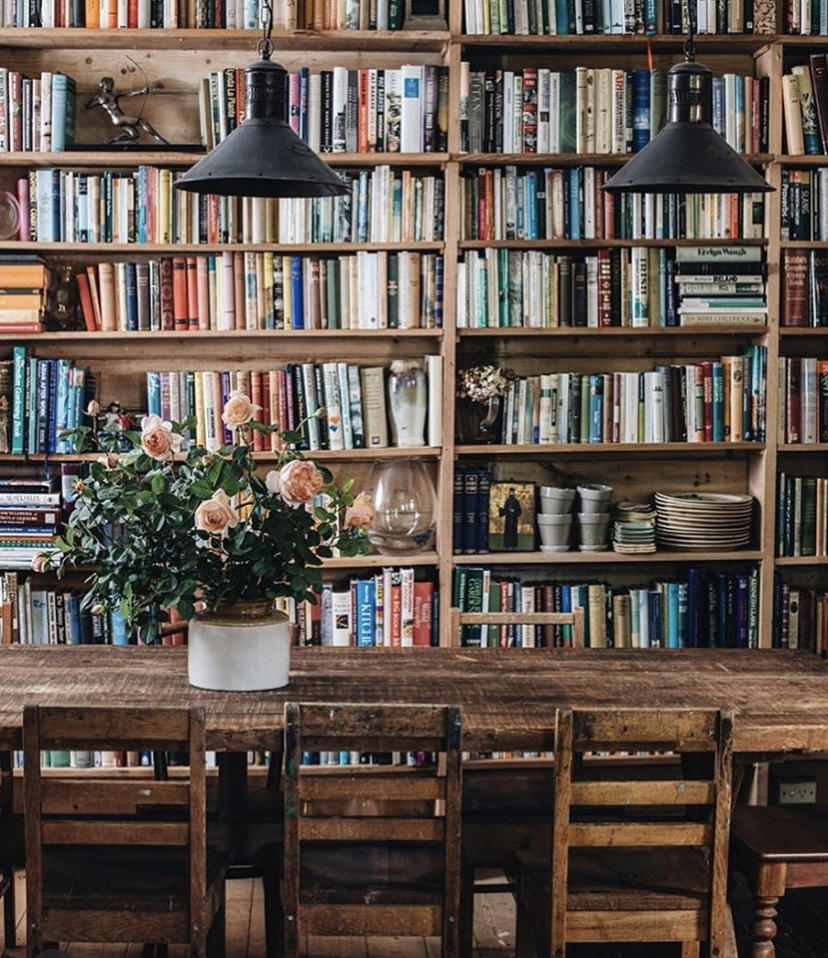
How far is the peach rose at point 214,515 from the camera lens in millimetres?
2779

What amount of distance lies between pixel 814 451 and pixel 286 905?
273cm

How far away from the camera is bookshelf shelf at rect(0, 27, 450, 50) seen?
4199 mm

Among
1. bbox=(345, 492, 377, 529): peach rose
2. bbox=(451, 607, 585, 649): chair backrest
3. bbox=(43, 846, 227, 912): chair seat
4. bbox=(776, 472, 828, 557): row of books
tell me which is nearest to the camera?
bbox=(43, 846, 227, 912): chair seat

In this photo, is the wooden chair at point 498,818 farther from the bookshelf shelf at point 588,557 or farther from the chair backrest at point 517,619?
the bookshelf shelf at point 588,557

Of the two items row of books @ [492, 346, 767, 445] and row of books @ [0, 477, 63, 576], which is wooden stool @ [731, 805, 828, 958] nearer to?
row of books @ [492, 346, 767, 445]

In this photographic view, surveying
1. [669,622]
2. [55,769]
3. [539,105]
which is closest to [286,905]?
[55,769]

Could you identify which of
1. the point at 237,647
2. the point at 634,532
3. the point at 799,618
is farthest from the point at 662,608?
the point at 237,647

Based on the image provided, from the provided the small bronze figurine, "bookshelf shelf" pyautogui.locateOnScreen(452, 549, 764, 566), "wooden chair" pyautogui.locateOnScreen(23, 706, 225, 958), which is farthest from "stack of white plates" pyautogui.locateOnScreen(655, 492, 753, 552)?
"wooden chair" pyautogui.locateOnScreen(23, 706, 225, 958)

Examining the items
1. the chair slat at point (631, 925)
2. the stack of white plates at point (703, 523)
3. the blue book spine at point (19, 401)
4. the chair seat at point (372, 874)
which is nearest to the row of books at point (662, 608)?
the stack of white plates at point (703, 523)

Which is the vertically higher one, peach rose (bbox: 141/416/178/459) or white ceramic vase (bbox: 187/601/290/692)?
peach rose (bbox: 141/416/178/459)

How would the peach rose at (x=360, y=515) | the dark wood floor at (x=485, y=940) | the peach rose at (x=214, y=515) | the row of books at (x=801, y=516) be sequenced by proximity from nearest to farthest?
the peach rose at (x=214, y=515) → the peach rose at (x=360, y=515) → the dark wood floor at (x=485, y=940) → the row of books at (x=801, y=516)

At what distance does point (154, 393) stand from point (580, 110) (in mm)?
1587

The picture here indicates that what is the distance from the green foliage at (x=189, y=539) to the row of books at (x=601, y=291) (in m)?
1.53

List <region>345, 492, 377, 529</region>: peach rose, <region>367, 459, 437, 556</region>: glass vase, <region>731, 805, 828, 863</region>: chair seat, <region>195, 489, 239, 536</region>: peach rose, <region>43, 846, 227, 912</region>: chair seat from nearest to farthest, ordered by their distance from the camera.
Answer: <region>43, 846, 227, 912</region>: chair seat → <region>195, 489, 239, 536</region>: peach rose → <region>731, 805, 828, 863</region>: chair seat → <region>345, 492, 377, 529</region>: peach rose → <region>367, 459, 437, 556</region>: glass vase
